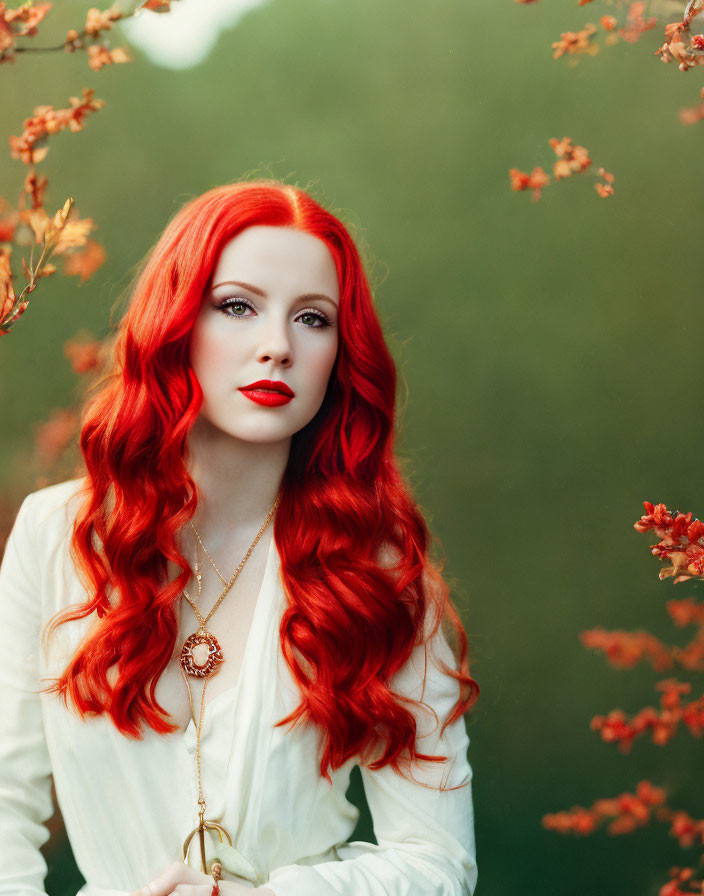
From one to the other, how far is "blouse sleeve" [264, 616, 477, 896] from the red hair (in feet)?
0.09

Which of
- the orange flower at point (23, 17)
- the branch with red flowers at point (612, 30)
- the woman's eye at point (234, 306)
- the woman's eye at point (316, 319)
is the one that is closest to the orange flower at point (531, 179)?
the branch with red flowers at point (612, 30)

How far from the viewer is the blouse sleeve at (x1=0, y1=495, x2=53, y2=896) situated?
5.26ft

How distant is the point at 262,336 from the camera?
158 centimetres

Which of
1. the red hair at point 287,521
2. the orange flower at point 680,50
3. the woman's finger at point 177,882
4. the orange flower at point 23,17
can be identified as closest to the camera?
the woman's finger at point 177,882

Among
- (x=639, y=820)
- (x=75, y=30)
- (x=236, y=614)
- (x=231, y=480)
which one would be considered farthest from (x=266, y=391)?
(x=639, y=820)

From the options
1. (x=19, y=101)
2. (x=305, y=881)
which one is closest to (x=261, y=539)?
(x=305, y=881)

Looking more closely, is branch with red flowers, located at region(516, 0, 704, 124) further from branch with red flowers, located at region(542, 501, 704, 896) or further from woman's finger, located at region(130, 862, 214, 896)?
woman's finger, located at region(130, 862, 214, 896)

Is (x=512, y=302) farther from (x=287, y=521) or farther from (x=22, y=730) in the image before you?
(x=22, y=730)

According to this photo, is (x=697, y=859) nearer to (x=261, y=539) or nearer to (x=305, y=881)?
(x=305, y=881)

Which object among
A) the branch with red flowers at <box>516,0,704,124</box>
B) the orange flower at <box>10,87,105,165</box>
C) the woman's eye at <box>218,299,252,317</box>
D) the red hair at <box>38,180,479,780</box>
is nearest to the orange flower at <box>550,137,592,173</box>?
the branch with red flowers at <box>516,0,704,124</box>

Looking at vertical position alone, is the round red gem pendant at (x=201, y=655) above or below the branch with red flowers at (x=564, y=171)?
below

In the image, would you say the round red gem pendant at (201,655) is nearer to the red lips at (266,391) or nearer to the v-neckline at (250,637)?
the v-neckline at (250,637)

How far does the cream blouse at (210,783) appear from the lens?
5.18ft

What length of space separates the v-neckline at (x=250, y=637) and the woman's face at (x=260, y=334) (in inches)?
8.5
